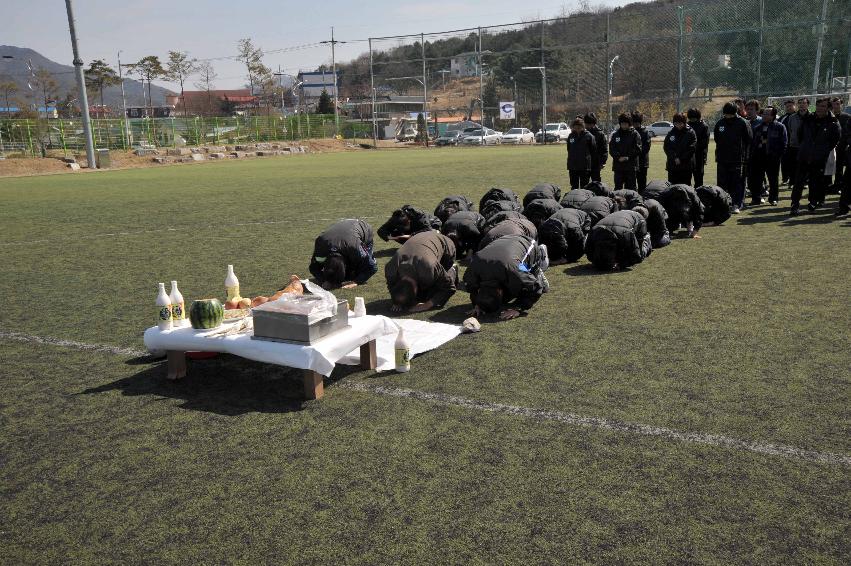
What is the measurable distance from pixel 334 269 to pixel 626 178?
24.4 ft

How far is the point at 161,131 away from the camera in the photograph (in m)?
48.2

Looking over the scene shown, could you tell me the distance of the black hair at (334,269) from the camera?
8.44 metres

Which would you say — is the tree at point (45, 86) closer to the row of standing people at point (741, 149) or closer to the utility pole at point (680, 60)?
the utility pole at point (680, 60)

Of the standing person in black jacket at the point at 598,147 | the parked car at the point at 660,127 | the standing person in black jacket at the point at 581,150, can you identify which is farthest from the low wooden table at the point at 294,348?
the parked car at the point at 660,127

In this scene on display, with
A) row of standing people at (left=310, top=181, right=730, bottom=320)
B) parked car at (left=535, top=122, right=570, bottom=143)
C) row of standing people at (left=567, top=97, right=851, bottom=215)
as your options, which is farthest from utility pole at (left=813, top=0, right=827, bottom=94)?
row of standing people at (left=310, top=181, right=730, bottom=320)

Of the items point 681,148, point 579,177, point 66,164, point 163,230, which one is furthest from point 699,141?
point 66,164

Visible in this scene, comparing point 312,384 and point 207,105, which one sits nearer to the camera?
point 312,384

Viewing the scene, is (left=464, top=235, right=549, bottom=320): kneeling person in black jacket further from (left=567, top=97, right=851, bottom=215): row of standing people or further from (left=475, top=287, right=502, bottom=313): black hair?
(left=567, top=97, right=851, bottom=215): row of standing people

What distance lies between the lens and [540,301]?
770cm

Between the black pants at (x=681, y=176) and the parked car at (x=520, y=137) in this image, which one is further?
the parked car at (x=520, y=137)

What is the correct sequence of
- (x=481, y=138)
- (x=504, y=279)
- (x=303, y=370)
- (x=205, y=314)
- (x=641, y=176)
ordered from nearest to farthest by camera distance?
(x=303, y=370) → (x=205, y=314) → (x=504, y=279) → (x=641, y=176) → (x=481, y=138)

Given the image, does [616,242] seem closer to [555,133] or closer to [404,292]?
[404,292]

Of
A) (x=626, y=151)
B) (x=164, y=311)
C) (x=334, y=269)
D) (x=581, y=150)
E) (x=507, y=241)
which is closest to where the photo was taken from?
(x=164, y=311)

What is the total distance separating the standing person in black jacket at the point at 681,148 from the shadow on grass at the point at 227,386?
30.6ft
